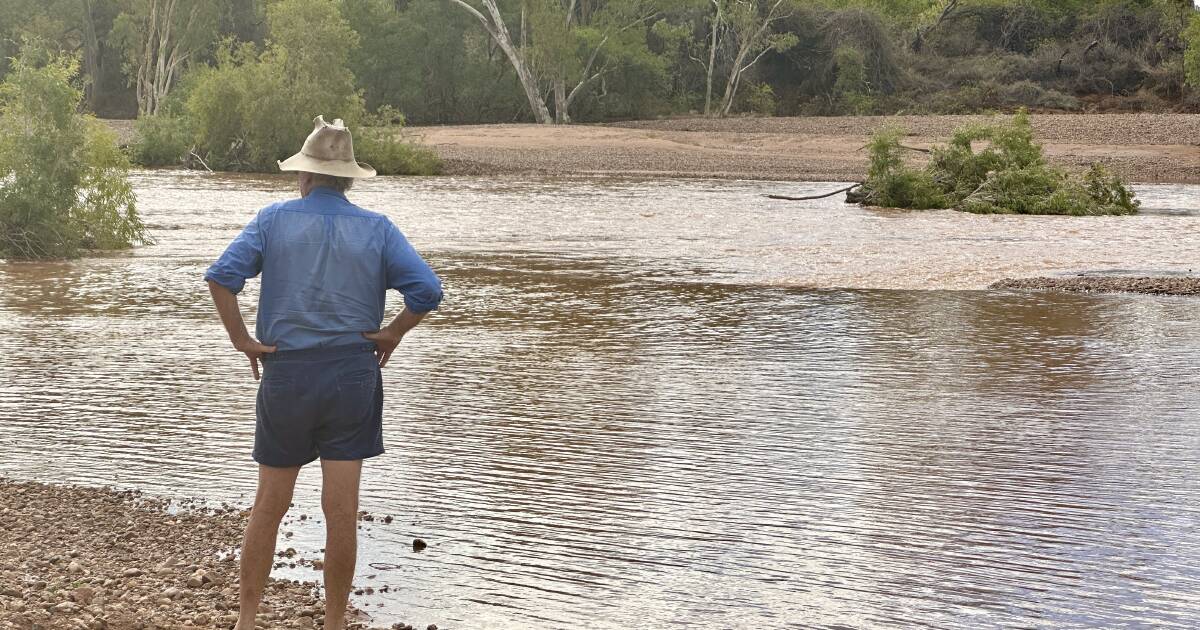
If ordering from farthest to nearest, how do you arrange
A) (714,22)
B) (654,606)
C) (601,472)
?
(714,22)
(601,472)
(654,606)

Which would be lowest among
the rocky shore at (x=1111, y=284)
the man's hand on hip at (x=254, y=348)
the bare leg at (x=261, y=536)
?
the rocky shore at (x=1111, y=284)

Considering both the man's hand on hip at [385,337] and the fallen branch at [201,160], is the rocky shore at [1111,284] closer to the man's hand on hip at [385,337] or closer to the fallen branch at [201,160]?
the man's hand on hip at [385,337]

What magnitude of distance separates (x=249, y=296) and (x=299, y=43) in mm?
27172

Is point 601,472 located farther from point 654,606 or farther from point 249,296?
point 249,296

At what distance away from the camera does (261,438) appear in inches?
179

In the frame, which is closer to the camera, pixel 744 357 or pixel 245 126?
pixel 744 357

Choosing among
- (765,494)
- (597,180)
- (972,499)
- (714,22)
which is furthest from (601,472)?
(714,22)

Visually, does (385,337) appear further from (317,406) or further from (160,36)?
(160,36)

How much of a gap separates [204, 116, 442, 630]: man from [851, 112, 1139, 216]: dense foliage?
22.5 m

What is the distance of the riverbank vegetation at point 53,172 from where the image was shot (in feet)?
57.0

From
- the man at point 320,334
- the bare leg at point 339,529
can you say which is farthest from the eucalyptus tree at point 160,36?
the bare leg at point 339,529

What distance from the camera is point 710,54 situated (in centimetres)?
5816

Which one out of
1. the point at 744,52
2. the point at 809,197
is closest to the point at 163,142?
the point at 744,52

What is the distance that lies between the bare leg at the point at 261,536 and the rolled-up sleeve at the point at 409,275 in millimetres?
644
